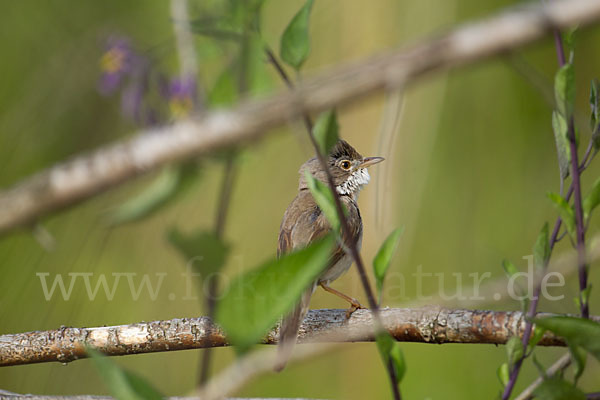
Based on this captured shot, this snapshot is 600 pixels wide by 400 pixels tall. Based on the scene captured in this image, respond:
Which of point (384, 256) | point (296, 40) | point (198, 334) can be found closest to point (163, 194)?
point (296, 40)

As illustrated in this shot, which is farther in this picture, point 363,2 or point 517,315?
point 363,2

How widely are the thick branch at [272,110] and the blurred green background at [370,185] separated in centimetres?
221

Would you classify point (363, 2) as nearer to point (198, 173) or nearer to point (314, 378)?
point (314, 378)

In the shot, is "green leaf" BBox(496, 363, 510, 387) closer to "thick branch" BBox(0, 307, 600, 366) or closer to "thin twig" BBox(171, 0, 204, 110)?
"thick branch" BBox(0, 307, 600, 366)

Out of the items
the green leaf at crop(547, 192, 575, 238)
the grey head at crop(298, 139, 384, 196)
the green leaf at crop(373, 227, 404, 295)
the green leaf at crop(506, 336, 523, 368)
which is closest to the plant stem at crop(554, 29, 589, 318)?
the green leaf at crop(547, 192, 575, 238)

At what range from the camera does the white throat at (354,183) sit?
3.02 m

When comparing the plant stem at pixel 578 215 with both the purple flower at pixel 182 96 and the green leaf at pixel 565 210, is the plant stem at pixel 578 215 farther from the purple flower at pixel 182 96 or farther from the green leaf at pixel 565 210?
the purple flower at pixel 182 96

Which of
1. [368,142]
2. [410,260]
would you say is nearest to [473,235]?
[410,260]

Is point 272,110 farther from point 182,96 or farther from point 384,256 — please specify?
point 182,96

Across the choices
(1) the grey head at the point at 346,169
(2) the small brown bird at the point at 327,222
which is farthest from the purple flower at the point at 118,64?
(1) the grey head at the point at 346,169

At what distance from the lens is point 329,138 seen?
84 centimetres

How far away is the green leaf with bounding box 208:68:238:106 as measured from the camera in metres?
1.08

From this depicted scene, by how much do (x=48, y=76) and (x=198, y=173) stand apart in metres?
2.16

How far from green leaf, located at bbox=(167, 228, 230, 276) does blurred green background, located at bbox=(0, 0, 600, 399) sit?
2.13 metres
